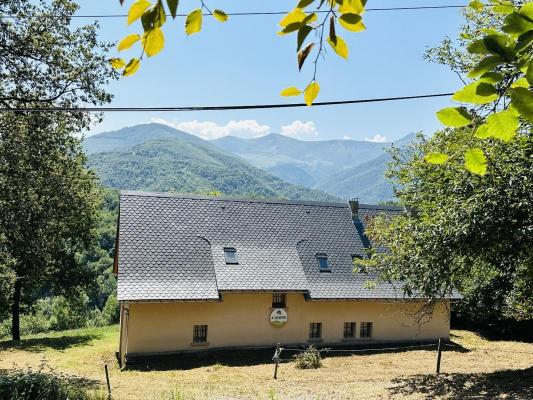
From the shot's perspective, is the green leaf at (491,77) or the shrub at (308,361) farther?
the shrub at (308,361)

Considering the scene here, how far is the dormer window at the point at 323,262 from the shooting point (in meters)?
24.6

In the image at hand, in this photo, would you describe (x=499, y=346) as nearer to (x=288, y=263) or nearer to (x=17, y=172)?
(x=288, y=263)

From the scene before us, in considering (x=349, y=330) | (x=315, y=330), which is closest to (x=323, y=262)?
(x=315, y=330)

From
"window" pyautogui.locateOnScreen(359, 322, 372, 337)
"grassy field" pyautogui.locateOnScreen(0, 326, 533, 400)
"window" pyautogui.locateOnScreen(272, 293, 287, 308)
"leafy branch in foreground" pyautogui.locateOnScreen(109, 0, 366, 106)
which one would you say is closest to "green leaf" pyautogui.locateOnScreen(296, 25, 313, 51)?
"leafy branch in foreground" pyautogui.locateOnScreen(109, 0, 366, 106)

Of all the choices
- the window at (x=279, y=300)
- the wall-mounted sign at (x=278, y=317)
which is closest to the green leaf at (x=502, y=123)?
the wall-mounted sign at (x=278, y=317)

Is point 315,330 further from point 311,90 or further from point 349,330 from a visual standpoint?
point 311,90

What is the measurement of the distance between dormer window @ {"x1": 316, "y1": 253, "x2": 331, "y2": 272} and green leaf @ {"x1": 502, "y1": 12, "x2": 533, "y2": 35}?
2358 cm

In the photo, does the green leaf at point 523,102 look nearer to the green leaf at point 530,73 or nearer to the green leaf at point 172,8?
the green leaf at point 530,73

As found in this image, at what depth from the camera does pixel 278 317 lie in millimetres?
22766

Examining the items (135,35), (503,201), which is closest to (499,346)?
(503,201)

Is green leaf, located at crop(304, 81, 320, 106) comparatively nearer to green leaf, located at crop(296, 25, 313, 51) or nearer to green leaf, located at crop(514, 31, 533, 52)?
green leaf, located at crop(296, 25, 313, 51)

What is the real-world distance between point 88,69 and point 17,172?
12.5 feet

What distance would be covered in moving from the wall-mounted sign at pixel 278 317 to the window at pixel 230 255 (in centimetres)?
292

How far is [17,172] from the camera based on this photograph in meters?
14.5
